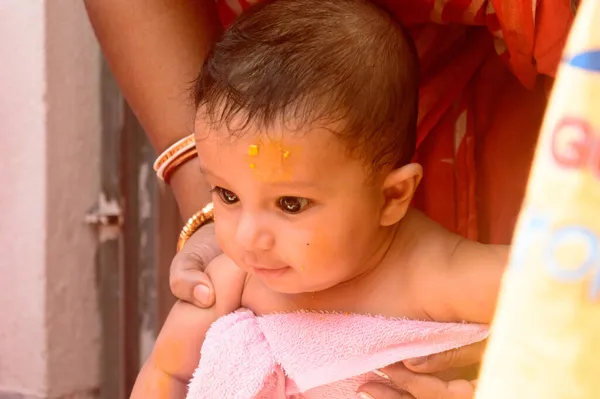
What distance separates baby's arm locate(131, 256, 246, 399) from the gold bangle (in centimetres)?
9

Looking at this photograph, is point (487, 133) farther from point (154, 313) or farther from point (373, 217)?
point (154, 313)

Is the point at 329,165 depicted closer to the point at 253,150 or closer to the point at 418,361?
the point at 253,150

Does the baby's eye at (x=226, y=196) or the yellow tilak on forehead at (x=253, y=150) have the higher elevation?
the yellow tilak on forehead at (x=253, y=150)

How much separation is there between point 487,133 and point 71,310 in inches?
27.6

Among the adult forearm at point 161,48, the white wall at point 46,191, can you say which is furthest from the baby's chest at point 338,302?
the white wall at point 46,191

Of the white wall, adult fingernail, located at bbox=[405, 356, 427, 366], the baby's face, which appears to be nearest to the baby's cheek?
the baby's face

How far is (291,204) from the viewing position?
1.90ft

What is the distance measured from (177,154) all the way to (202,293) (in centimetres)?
19

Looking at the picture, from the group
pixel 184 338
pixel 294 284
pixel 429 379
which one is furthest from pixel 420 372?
pixel 184 338

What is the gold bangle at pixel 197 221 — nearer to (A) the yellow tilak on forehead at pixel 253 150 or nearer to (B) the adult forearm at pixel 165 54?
(B) the adult forearm at pixel 165 54

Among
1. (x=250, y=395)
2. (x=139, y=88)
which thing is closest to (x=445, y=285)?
(x=250, y=395)

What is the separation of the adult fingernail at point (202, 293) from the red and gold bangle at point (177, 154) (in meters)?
0.18

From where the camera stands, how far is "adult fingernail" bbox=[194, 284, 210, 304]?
0.71m

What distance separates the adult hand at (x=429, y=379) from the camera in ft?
1.99
